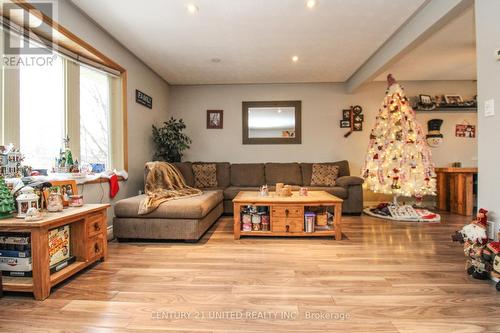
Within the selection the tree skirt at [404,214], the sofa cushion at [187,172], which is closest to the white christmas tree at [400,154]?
the tree skirt at [404,214]

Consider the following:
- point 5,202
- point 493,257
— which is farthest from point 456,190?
point 5,202

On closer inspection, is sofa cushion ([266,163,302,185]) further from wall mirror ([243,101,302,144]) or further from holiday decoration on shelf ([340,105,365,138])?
holiday decoration on shelf ([340,105,365,138])

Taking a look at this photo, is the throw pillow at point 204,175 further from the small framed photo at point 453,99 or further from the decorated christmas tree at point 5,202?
the small framed photo at point 453,99

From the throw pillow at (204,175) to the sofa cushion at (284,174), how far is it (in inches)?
39.3

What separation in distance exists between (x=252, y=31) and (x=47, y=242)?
281 centimetres

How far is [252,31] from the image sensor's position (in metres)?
2.96

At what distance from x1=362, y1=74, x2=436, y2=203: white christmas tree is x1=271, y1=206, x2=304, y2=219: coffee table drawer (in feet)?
6.07

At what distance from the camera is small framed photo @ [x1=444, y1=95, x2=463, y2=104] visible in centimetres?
481

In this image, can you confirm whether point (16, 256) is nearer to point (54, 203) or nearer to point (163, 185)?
point (54, 203)

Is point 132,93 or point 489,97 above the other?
point 132,93

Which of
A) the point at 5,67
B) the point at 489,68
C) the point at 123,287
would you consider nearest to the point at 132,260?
the point at 123,287

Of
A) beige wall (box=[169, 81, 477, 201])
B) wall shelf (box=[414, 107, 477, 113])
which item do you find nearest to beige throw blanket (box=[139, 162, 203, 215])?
beige wall (box=[169, 81, 477, 201])

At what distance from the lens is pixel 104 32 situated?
2971mm

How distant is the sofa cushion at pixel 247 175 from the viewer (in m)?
4.65
